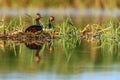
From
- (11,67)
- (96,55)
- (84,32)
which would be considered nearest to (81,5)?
(84,32)

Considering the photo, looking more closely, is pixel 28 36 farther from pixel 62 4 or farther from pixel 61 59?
pixel 62 4

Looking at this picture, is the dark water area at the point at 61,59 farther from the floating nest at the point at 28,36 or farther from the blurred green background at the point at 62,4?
the blurred green background at the point at 62,4

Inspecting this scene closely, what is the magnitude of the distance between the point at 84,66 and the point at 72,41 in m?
5.37

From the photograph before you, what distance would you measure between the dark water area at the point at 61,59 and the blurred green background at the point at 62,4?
46.9 ft

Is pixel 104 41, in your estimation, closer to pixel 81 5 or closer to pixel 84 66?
pixel 84 66

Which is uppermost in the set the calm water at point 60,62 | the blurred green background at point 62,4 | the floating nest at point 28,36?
the blurred green background at point 62,4

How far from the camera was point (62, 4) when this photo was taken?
3809cm

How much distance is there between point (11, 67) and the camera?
44.0 feet

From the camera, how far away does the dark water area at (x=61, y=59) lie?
12406 millimetres

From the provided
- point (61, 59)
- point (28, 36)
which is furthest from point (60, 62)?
point (28, 36)

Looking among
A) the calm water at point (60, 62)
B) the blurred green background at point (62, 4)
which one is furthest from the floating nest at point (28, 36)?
the blurred green background at point (62, 4)

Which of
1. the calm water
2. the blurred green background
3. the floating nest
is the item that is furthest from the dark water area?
the blurred green background

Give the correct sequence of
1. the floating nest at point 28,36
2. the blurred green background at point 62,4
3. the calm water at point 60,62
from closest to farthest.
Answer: the calm water at point 60,62 → the floating nest at point 28,36 → the blurred green background at point 62,4

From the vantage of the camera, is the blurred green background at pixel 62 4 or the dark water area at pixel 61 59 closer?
the dark water area at pixel 61 59
